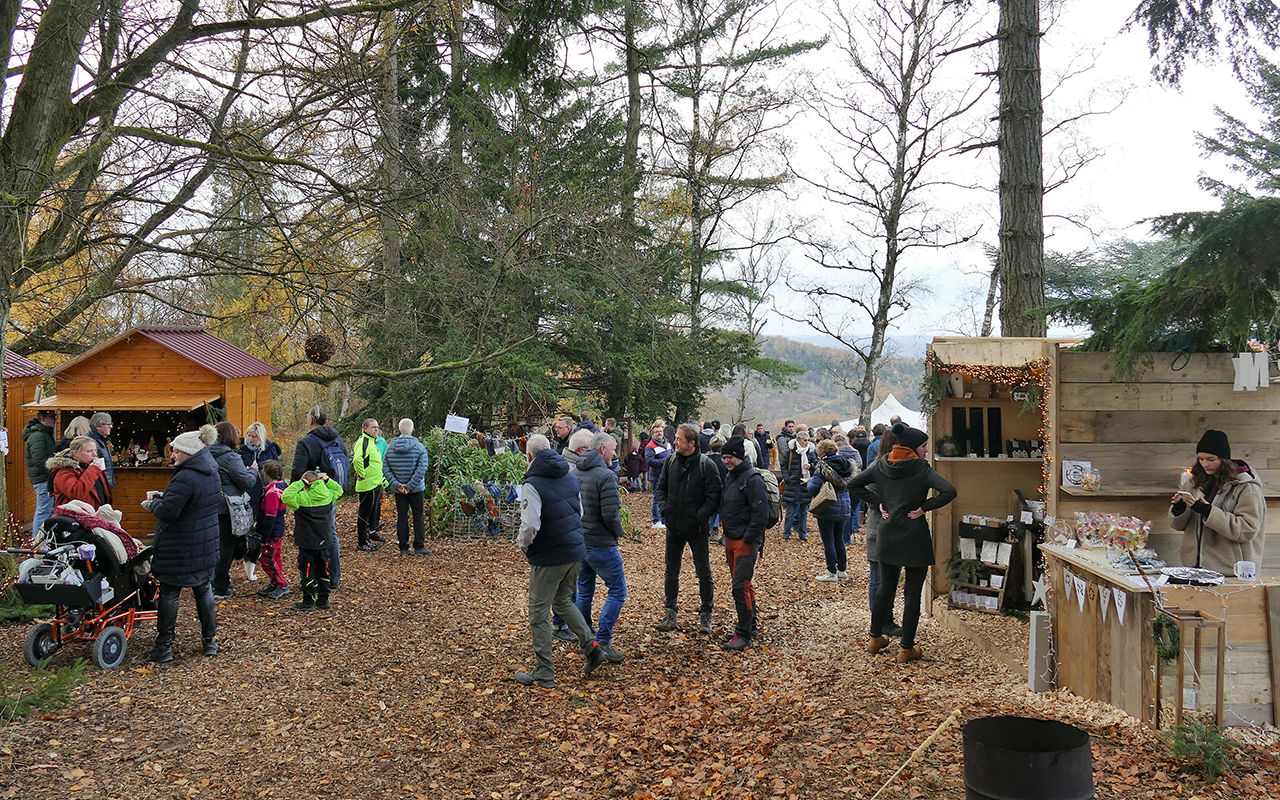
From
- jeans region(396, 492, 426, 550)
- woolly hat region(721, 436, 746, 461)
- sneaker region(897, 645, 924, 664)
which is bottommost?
sneaker region(897, 645, 924, 664)

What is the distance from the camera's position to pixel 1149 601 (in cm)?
463

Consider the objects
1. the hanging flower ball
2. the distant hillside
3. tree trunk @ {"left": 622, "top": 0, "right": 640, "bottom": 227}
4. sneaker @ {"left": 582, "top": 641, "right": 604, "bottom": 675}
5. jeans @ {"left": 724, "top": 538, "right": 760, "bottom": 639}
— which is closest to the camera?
sneaker @ {"left": 582, "top": 641, "right": 604, "bottom": 675}

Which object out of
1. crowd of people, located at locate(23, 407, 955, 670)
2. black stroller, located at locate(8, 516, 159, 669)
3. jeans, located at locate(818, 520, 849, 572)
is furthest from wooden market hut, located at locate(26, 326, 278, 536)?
jeans, located at locate(818, 520, 849, 572)

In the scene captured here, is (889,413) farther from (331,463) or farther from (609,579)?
(609,579)

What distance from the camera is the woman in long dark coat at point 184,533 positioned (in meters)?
6.13

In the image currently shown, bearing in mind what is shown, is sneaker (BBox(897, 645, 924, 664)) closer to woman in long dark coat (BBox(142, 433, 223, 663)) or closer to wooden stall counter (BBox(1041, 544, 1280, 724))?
wooden stall counter (BBox(1041, 544, 1280, 724))

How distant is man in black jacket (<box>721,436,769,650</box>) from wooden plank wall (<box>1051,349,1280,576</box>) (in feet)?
7.62

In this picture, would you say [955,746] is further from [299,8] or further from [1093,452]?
[299,8]

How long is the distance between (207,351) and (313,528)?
4.38 m

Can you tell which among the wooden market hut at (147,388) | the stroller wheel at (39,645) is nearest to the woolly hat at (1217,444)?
the stroller wheel at (39,645)

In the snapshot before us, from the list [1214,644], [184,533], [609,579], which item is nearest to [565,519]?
[609,579]

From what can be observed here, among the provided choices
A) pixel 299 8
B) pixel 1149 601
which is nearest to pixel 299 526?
pixel 299 8

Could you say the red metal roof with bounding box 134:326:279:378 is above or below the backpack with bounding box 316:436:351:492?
above

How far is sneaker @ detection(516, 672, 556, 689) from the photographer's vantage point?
6133 mm
